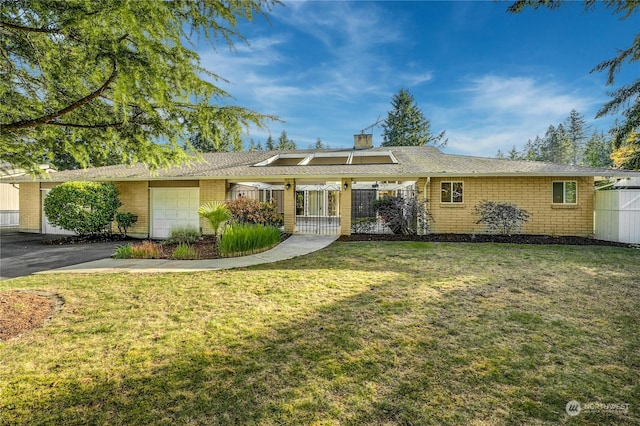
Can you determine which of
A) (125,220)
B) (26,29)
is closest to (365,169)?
(26,29)

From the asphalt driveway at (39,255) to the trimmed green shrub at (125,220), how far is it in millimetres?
1295

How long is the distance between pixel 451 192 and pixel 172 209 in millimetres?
13013

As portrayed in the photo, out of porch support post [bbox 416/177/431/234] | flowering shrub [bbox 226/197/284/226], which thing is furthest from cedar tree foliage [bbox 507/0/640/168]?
flowering shrub [bbox 226/197/284/226]

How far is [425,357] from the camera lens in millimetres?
3141

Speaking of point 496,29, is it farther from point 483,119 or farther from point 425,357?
point 483,119

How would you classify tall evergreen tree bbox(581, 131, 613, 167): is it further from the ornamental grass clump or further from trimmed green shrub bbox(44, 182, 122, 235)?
trimmed green shrub bbox(44, 182, 122, 235)

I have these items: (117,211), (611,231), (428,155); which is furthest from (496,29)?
(117,211)

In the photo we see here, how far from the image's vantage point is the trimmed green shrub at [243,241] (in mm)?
8969

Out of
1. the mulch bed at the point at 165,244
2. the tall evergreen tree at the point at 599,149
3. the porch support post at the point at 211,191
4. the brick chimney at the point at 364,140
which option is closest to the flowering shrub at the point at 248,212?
the mulch bed at the point at 165,244

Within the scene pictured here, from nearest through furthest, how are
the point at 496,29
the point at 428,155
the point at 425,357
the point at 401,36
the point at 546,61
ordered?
the point at 425,357, the point at 496,29, the point at 401,36, the point at 546,61, the point at 428,155

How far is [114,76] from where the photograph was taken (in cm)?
347

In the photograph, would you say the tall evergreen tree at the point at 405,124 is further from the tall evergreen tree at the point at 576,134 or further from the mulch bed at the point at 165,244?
the tall evergreen tree at the point at 576,134

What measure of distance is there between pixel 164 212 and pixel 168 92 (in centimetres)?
1207

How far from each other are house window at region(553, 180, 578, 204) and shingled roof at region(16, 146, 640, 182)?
2.23 ft
